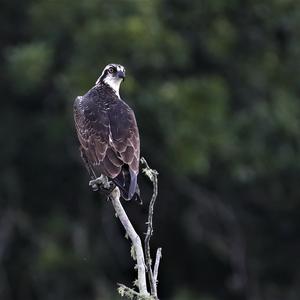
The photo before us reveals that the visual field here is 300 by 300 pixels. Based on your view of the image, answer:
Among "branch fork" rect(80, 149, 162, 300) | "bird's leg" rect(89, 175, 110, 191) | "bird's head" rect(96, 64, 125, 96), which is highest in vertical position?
"bird's head" rect(96, 64, 125, 96)

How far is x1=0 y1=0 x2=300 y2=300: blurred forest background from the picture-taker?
14789 millimetres

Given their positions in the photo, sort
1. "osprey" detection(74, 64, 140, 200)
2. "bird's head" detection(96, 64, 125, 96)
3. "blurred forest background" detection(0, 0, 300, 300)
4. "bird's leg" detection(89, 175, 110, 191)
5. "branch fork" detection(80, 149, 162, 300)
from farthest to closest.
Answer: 1. "blurred forest background" detection(0, 0, 300, 300)
2. "bird's head" detection(96, 64, 125, 96)
3. "osprey" detection(74, 64, 140, 200)
4. "bird's leg" detection(89, 175, 110, 191)
5. "branch fork" detection(80, 149, 162, 300)

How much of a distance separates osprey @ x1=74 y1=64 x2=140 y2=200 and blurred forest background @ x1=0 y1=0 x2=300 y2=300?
516 centimetres

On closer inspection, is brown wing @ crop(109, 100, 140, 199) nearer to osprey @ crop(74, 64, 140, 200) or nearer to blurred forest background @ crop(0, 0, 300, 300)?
osprey @ crop(74, 64, 140, 200)

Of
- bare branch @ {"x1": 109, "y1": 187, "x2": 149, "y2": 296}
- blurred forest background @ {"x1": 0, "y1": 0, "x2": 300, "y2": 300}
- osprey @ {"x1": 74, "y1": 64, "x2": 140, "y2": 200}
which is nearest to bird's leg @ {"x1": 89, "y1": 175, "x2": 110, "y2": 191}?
osprey @ {"x1": 74, "y1": 64, "x2": 140, "y2": 200}

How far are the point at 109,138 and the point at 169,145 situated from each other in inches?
244

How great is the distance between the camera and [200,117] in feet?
48.5

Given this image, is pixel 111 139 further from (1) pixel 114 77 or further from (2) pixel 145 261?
(2) pixel 145 261

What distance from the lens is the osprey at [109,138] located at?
8.13 metres

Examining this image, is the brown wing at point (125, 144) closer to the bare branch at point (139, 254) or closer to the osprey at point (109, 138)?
the osprey at point (109, 138)

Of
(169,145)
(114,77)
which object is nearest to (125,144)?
(114,77)

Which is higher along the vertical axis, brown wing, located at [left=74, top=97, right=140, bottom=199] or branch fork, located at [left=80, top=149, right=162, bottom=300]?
brown wing, located at [left=74, top=97, right=140, bottom=199]

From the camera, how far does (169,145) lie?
48.6 ft

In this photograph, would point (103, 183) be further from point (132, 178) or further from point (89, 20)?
point (89, 20)
